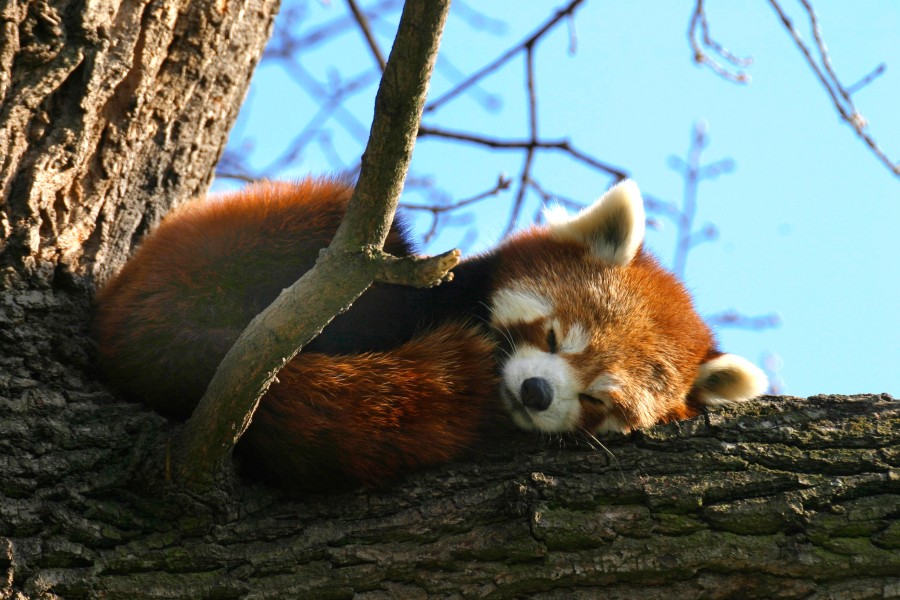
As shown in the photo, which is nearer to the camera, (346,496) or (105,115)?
(346,496)

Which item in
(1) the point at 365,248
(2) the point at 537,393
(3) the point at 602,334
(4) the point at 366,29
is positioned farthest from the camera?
(4) the point at 366,29

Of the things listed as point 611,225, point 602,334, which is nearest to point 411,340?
point 602,334

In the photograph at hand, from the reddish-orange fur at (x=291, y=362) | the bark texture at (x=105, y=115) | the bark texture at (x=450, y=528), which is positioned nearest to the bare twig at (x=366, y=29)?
the bark texture at (x=105, y=115)

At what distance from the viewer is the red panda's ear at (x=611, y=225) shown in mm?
2857

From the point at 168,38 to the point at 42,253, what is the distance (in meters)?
0.81

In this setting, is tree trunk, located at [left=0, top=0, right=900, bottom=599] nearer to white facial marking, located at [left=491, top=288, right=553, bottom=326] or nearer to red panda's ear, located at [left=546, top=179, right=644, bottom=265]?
white facial marking, located at [left=491, top=288, right=553, bottom=326]

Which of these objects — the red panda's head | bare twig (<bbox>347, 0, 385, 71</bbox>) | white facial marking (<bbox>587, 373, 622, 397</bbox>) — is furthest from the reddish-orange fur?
bare twig (<bbox>347, 0, 385, 71</bbox>)

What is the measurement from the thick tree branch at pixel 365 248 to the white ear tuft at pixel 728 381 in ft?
4.69

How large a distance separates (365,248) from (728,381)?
5.43 feet

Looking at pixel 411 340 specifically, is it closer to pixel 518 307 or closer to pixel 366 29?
pixel 518 307

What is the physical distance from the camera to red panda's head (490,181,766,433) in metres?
2.58

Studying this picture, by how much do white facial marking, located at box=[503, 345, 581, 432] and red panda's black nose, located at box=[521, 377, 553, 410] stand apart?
0.05ft

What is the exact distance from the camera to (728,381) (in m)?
2.72

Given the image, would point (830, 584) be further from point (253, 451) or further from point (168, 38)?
point (168, 38)
